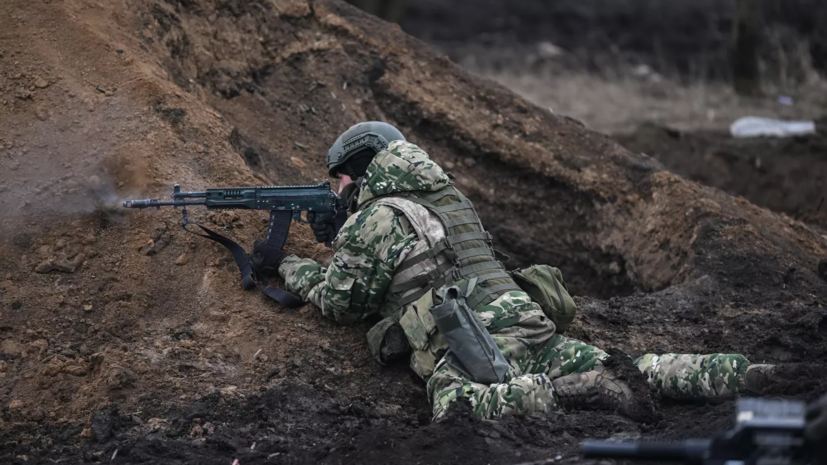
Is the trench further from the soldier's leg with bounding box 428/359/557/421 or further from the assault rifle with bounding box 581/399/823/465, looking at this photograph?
the assault rifle with bounding box 581/399/823/465

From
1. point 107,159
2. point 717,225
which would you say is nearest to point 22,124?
point 107,159

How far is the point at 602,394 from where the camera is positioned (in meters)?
5.23

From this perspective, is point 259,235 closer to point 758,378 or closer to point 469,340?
point 469,340

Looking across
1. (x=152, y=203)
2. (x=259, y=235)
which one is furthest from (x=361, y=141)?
(x=152, y=203)

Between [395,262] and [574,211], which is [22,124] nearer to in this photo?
[395,262]

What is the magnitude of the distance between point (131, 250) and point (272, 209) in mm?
1014

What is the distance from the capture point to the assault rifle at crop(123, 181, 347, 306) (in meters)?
6.17

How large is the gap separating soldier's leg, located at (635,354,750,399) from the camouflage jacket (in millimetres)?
672

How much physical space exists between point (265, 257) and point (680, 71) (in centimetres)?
Answer: 1541

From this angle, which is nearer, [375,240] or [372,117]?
[375,240]

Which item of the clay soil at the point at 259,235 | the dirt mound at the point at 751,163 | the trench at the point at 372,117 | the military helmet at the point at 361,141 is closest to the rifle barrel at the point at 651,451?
the clay soil at the point at 259,235

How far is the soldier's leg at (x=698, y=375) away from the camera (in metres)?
5.27

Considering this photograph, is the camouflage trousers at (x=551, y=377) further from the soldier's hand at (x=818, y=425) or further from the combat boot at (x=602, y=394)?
the soldier's hand at (x=818, y=425)

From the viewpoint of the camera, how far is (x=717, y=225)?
28.2 ft
